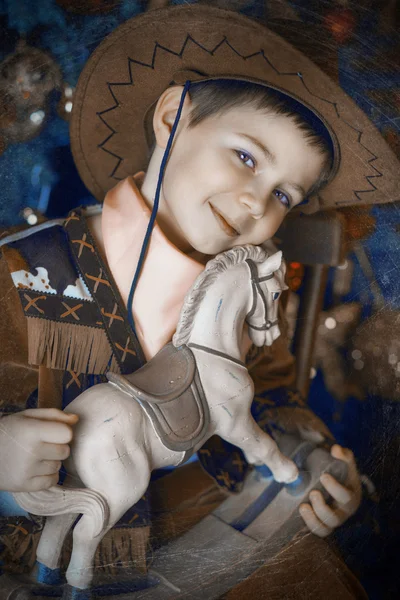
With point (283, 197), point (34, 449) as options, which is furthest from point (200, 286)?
point (34, 449)

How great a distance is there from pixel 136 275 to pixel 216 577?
1.43 feet

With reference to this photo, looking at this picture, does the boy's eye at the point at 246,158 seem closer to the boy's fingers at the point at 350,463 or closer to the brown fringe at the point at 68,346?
the brown fringe at the point at 68,346

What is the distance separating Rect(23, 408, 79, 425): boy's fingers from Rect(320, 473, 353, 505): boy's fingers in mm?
388

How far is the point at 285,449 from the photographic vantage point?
35.4 inches

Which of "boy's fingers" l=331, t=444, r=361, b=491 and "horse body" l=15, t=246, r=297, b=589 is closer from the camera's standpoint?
"horse body" l=15, t=246, r=297, b=589

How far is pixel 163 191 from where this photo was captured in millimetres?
816

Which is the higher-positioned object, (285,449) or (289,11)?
(289,11)

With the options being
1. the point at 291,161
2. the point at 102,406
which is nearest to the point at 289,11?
the point at 291,161

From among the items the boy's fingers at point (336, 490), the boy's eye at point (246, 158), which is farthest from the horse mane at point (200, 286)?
the boy's fingers at point (336, 490)

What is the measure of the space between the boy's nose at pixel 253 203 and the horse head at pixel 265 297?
61mm

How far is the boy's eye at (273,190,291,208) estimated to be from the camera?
820mm

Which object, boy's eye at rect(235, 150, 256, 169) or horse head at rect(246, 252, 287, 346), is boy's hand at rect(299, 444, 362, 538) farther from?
boy's eye at rect(235, 150, 256, 169)

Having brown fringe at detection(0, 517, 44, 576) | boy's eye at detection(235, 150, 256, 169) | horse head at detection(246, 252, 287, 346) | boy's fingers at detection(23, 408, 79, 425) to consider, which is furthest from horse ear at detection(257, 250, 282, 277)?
brown fringe at detection(0, 517, 44, 576)

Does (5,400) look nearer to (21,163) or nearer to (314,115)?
(21,163)
